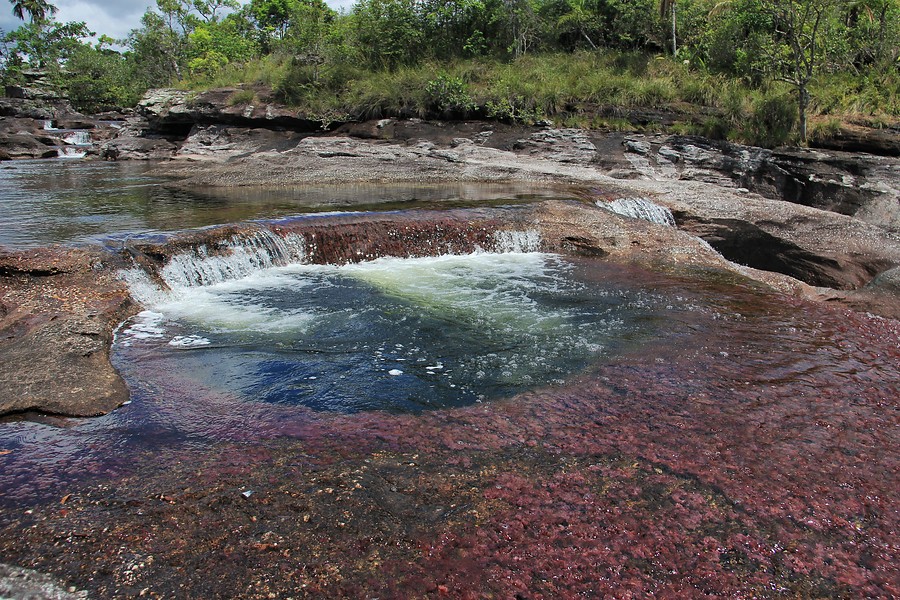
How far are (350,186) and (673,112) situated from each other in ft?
33.6

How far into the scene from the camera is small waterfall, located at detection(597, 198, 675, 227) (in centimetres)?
1176

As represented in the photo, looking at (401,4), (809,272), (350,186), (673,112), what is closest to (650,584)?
(809,272)

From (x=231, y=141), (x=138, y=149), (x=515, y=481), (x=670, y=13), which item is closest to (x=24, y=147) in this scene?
A: (x=138, y=149)

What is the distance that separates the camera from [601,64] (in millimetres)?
20844

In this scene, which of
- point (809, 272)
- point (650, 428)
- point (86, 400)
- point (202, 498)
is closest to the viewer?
point (202, 498)

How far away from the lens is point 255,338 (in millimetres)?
5797

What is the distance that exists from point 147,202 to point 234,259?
4.79 m

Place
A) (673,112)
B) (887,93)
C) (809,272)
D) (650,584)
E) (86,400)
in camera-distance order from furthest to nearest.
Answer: (673,112) → (887,93) → (809,272) → (86,400) → (650,584)

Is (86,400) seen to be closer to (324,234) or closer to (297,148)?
(324,234)

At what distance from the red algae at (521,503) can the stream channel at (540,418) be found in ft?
0.06

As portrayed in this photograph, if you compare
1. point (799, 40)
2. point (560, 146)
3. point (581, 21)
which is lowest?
point (560, 146)

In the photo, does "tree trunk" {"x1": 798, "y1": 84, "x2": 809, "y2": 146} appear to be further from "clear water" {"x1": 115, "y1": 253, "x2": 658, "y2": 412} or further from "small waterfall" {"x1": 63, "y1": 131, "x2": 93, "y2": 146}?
"small waterfall" {"x1": 63, "y1": 131, "x2": 93, "y2": 146}

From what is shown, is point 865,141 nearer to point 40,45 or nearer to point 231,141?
point 231,141

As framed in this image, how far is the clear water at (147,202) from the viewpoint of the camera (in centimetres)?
862
